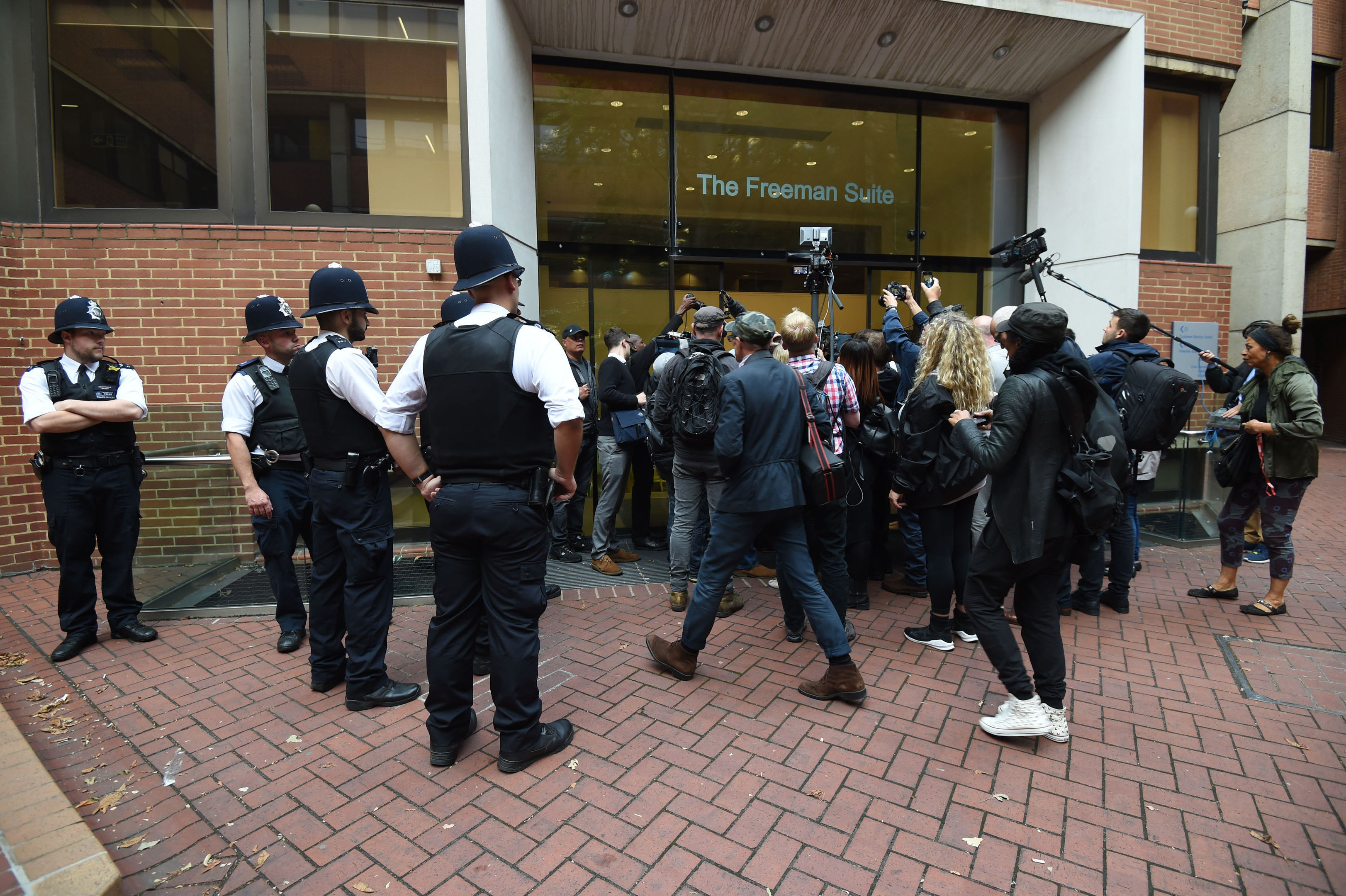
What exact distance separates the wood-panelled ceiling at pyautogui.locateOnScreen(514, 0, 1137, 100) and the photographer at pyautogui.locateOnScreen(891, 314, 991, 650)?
4543 mm

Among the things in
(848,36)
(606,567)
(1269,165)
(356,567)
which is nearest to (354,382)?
(356,567)

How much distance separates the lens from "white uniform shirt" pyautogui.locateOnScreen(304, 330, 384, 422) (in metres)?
3.23

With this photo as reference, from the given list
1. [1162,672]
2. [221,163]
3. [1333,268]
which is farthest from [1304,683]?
[1333,268]

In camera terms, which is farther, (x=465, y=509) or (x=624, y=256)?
(x=624, y=256)

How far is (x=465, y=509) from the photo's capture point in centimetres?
274

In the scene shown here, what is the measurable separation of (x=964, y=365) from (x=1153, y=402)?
6.38 feet

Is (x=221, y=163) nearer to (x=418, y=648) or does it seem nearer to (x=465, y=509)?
(x=418, y=648)

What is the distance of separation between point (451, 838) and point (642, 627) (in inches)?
84.5

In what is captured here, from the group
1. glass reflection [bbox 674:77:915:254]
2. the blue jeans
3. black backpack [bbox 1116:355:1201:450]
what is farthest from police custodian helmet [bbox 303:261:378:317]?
black backpack [bbox 1116:355:1201:450]

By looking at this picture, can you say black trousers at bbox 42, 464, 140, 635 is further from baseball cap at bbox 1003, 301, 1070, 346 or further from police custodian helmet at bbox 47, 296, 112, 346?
baseball cap at bbox 1003, 301, 1070, 346

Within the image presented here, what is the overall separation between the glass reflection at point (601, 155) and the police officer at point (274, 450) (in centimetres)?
383

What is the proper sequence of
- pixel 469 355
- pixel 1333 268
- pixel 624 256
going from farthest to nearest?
pixel 1333 268 → pixel 624 256 → pixel 469 355

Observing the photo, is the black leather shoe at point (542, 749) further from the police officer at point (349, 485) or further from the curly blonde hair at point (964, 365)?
the curly blonde hair at point (964, 365)

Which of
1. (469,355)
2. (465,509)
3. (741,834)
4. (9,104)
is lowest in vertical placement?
(741,834)
